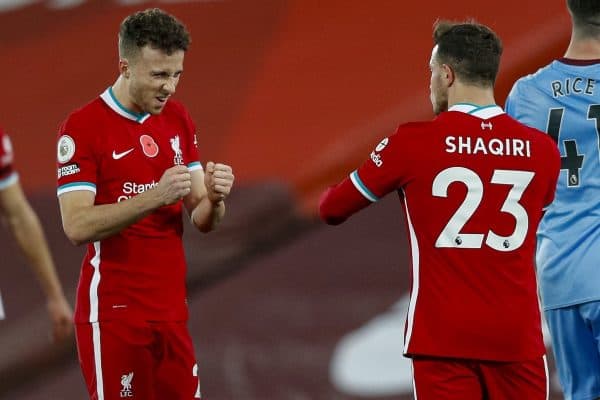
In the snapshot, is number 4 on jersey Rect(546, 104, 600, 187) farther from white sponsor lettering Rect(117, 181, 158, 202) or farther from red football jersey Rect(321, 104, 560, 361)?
white sponsor lettering Rect(117, 181, 158, 202)

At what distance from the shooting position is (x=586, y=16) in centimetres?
362

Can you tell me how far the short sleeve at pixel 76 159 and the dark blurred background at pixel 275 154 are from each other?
2.30 m

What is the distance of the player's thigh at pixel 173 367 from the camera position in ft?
12.2

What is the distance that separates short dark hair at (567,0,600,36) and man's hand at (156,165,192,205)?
123 centimetres

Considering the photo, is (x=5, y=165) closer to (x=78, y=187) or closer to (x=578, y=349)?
(x=78, y=187)

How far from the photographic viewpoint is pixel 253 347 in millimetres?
5762

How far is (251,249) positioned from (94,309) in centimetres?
236

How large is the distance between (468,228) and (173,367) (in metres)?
1.05

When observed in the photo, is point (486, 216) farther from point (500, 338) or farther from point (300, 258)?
point (300, 258)

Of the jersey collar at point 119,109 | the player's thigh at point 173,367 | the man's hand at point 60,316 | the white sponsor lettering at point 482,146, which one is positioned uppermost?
the jersey collar at point 119,109

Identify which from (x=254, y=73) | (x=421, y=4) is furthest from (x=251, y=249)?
(x=421, y=4)

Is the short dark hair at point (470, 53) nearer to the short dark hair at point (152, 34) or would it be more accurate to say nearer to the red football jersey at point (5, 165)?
the short dark hair at point (152, 34)

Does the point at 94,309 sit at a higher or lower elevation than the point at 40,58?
lower

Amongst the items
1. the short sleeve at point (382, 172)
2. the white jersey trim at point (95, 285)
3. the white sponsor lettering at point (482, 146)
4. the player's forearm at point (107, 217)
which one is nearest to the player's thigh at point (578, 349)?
the white sponsor lettering at point (482, 146)
